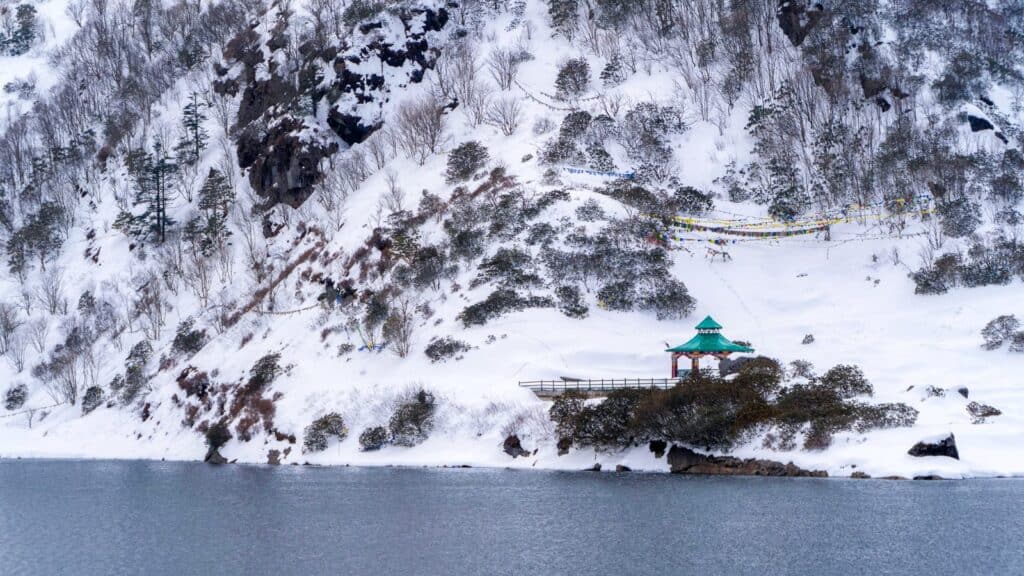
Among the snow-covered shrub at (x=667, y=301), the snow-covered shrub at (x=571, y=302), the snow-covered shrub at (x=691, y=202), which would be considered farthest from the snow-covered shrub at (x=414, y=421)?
the snow-covered shrub at (x=691, y=202)

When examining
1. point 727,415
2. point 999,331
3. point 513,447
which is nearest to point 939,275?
point 999,331

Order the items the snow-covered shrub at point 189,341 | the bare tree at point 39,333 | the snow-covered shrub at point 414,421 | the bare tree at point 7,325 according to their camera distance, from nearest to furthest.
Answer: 1. the snow-covered shrub at point 414,421
2. the snow-covered shrub at point 189,341
3. the bare tree at point 39,333
4. the bare tree at point 7,325

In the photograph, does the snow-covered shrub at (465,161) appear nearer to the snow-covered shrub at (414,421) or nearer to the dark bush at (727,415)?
the snow-covered shrub at (414,421)

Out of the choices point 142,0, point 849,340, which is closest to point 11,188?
point 142,0

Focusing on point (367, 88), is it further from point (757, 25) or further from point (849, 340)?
point (849, 340)

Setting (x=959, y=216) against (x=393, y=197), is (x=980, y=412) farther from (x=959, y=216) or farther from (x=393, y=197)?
(x=393, y=197)
